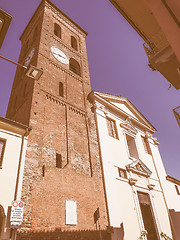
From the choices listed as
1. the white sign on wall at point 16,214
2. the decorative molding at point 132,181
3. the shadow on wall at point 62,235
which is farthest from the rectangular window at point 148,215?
the white sign on wall at point 16,214

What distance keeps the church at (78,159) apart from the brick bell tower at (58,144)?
0.04m

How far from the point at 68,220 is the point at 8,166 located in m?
3.31

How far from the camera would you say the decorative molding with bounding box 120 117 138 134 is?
51.0ft

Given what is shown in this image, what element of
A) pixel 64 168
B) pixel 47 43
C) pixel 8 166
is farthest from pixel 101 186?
pixel 47 43

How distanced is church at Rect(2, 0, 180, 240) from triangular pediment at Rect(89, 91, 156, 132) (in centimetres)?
9

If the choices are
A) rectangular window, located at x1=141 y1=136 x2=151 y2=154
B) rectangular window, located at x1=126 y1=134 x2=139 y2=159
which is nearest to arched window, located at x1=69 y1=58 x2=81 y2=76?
rectangular window, located at x1=126 y1=134 x2=139 y2=159

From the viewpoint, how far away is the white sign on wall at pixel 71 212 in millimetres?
7997

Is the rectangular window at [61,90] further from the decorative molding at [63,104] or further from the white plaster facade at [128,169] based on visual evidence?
the white plaster facade at [128,169]

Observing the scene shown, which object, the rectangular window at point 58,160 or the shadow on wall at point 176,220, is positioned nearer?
the rectangular window at point 58,160

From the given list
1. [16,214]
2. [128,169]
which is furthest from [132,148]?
[16,214]

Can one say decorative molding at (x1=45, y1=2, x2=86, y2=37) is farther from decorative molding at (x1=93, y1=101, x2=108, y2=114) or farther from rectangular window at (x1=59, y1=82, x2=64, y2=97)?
decorative molding at (x1=93, y1=101, x2=108, y2=114)

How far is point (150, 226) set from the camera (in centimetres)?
1190

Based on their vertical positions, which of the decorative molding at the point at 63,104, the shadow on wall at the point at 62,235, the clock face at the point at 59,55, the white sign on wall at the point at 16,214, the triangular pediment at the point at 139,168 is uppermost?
the clock face at the point at 59,55

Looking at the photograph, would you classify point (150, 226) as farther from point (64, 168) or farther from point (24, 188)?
point (24, 188)
